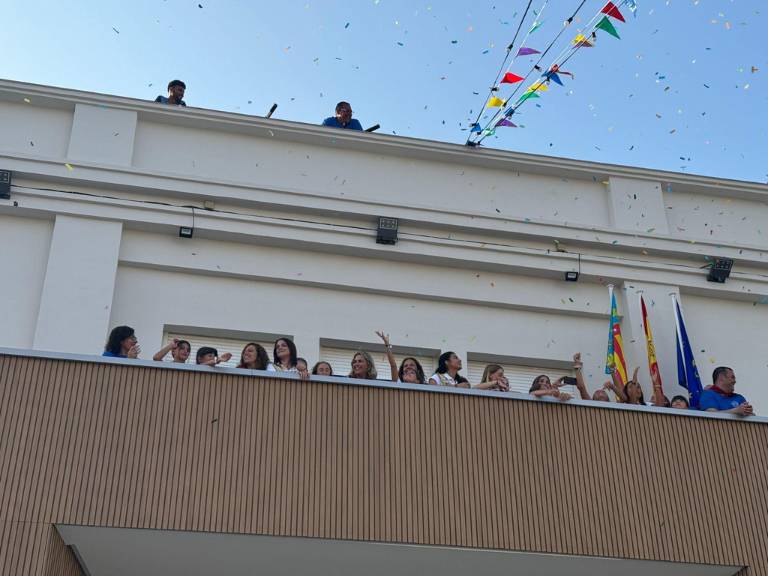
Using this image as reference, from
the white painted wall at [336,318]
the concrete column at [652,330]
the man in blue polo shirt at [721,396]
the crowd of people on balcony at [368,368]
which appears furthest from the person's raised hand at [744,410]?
the white painted wall at [336,318]

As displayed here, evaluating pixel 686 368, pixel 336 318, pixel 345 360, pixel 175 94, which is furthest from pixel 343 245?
pixel 686 368

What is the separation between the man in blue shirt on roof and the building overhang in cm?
650

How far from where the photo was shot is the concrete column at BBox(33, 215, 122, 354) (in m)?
13.0

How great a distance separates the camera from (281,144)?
595 inches

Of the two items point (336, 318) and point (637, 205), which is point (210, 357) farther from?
point (637, 205)

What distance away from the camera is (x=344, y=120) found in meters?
15.4

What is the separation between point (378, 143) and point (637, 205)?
3.65 metres

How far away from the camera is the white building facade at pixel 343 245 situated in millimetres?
13805

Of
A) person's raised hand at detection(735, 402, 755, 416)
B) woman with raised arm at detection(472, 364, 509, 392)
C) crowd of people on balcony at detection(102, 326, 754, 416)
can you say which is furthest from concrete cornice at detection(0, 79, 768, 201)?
person's raised hand at detection(735, 402, 755, 416)

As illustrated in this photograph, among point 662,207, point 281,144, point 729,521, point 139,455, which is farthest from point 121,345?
point 662,207

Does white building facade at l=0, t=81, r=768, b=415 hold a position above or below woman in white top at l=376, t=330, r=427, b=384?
above

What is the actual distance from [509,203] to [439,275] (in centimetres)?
148

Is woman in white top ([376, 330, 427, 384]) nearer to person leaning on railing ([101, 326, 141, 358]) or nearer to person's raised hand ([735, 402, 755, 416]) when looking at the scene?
person leaning on railing ([101, 326, 141, 358])

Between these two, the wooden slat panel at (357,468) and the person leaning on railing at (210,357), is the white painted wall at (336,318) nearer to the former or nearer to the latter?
the person leaning on railing at (210,357)
